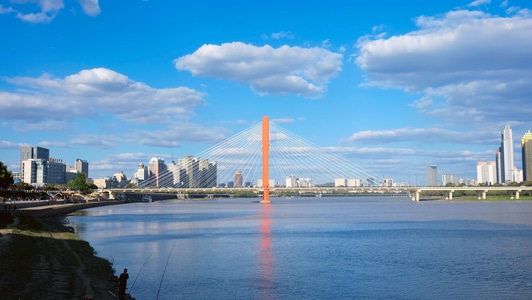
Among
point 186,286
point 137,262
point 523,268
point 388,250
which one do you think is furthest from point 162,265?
point 523,268

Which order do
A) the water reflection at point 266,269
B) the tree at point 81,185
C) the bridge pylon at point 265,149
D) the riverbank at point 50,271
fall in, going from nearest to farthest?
the riverbank at point 50,271
the water reflection at point 266,269
the bridge pylon at point 265,149
the tree at point 81,185

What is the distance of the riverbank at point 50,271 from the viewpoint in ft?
60.7

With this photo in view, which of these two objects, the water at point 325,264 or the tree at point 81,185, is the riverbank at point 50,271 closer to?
the water at point 325,264

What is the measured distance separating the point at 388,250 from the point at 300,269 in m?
9.66

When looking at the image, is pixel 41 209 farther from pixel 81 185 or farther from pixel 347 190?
pixel 81 185

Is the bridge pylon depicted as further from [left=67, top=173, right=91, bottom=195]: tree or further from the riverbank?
the riverbank

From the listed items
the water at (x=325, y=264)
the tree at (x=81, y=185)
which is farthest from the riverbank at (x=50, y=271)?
the tree at (x=81, y=185)

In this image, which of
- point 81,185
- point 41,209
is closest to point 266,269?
point 41,209

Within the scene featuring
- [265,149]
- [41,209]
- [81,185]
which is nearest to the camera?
[41,209]

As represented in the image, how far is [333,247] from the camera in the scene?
124ft

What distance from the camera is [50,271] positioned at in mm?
22797

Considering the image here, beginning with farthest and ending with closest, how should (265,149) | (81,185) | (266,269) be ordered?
(81,185) < (265,149) < (266,269)

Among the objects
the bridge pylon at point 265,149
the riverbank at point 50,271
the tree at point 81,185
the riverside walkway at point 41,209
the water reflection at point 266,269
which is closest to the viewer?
the riverbank at point 50,271

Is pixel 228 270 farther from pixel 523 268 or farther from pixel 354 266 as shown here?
pixel 523 268
